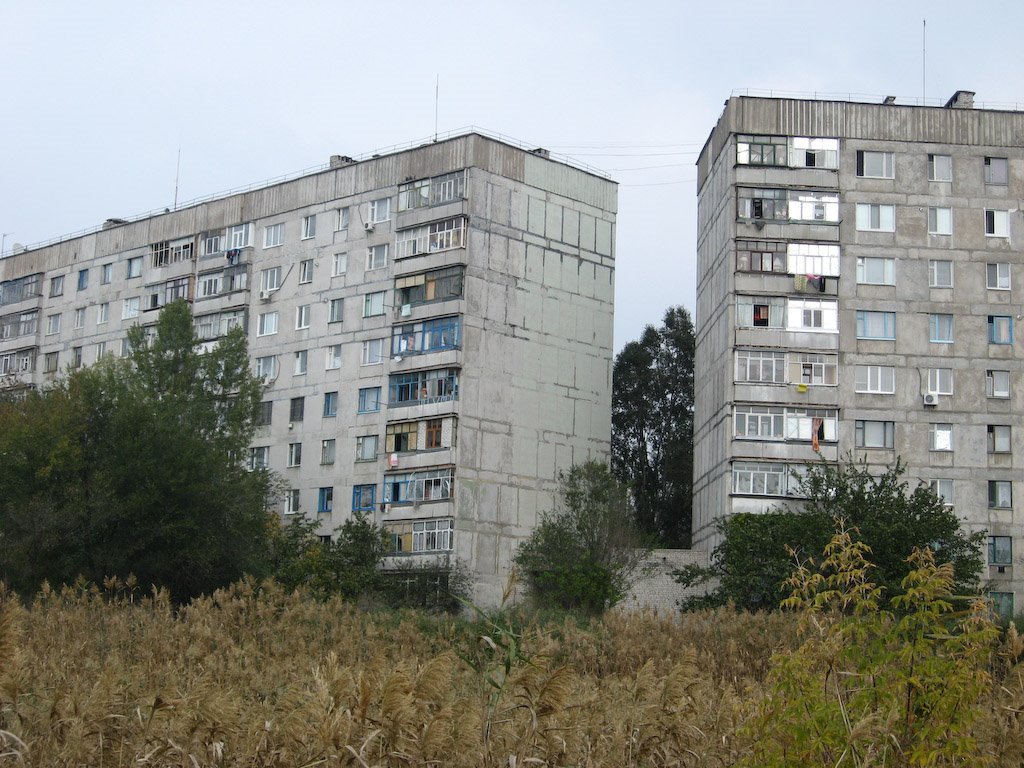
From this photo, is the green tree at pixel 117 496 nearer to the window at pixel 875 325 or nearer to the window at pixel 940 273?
the window at pixel 875 325

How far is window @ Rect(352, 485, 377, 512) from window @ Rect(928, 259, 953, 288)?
24.0 m

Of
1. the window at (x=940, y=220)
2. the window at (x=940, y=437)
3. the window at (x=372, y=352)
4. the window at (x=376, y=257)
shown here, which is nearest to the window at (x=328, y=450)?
the window at (x=372, y=352)

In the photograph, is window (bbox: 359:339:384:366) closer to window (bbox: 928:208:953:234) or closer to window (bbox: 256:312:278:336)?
window (bbox: 256:312:278:336)

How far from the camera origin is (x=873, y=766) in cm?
1015

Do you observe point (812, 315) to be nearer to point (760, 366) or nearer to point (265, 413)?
point (760, 366)

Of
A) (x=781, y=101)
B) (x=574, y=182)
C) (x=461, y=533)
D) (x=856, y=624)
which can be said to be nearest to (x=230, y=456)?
(x=461, y=533)

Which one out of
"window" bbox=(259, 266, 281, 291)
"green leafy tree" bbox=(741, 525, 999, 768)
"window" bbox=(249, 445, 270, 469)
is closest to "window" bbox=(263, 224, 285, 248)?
"window" bbox=(259, 266, 281, 291)

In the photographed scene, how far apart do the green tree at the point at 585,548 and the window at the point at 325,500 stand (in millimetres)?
9161

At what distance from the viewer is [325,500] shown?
65938mm

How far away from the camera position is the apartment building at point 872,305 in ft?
189

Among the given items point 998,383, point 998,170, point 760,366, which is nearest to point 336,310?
point 760,366

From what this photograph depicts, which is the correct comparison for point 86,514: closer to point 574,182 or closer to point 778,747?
point 574,182

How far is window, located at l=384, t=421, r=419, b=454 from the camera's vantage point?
2473 inches

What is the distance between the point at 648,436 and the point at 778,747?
74.1 meters
